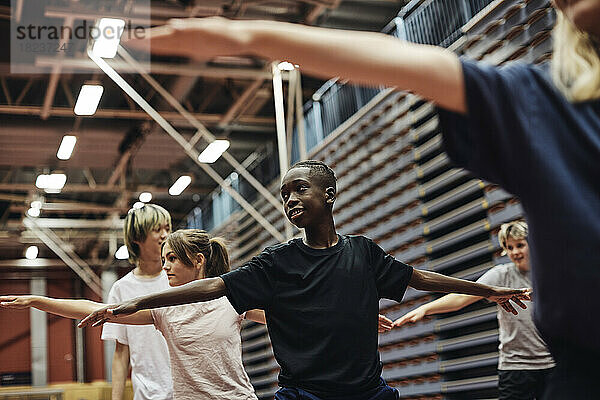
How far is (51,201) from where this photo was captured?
16.6m

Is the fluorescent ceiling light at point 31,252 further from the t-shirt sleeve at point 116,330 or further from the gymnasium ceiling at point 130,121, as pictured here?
the t-shirt sleeve at point 116,330

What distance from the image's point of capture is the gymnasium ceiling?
9.54m

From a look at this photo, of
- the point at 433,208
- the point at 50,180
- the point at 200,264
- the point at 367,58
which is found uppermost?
the point at 50,180

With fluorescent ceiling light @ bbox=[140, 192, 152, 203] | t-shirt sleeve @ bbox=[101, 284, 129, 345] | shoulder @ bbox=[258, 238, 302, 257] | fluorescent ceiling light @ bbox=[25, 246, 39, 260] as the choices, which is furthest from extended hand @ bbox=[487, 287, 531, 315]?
fluorescent ceiling light @ bbox=[25, 246, 39, 260]

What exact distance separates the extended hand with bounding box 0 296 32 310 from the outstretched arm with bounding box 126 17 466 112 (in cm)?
211

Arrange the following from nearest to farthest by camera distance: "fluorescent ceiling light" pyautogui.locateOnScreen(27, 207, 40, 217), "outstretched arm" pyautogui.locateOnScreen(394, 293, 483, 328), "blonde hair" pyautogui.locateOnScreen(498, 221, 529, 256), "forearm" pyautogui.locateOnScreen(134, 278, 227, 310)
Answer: "forearm" pyautogui.locateOnScreen(134, 278, 227, 310) → "outstretched arm" pyautogui.locateOnScreen(394, 293, 483, 328) → "blonde hair" pyautogui.locateOnScreen(498, 221, 529, 256) → "fluorescent ceiling light" pyautogui.locateOnScreen(27, 207, 40, 217)

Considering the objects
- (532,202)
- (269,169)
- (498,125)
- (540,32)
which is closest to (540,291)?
(532,202)

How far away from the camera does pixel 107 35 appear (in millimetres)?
8305

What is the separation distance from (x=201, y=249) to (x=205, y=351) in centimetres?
49

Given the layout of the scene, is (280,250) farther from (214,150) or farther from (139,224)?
(214,150)

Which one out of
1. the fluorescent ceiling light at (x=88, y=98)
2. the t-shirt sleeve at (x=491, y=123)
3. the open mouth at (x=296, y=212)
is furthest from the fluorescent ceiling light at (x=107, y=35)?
the t-shirt sleeve at (x=491, y=123)

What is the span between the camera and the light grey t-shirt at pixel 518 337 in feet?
15.1

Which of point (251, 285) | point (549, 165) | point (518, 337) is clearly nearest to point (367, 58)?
point (549, 165)

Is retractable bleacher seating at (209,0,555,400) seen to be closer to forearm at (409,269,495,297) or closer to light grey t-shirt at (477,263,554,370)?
light grey t-shirt at (477,263,554,370)
